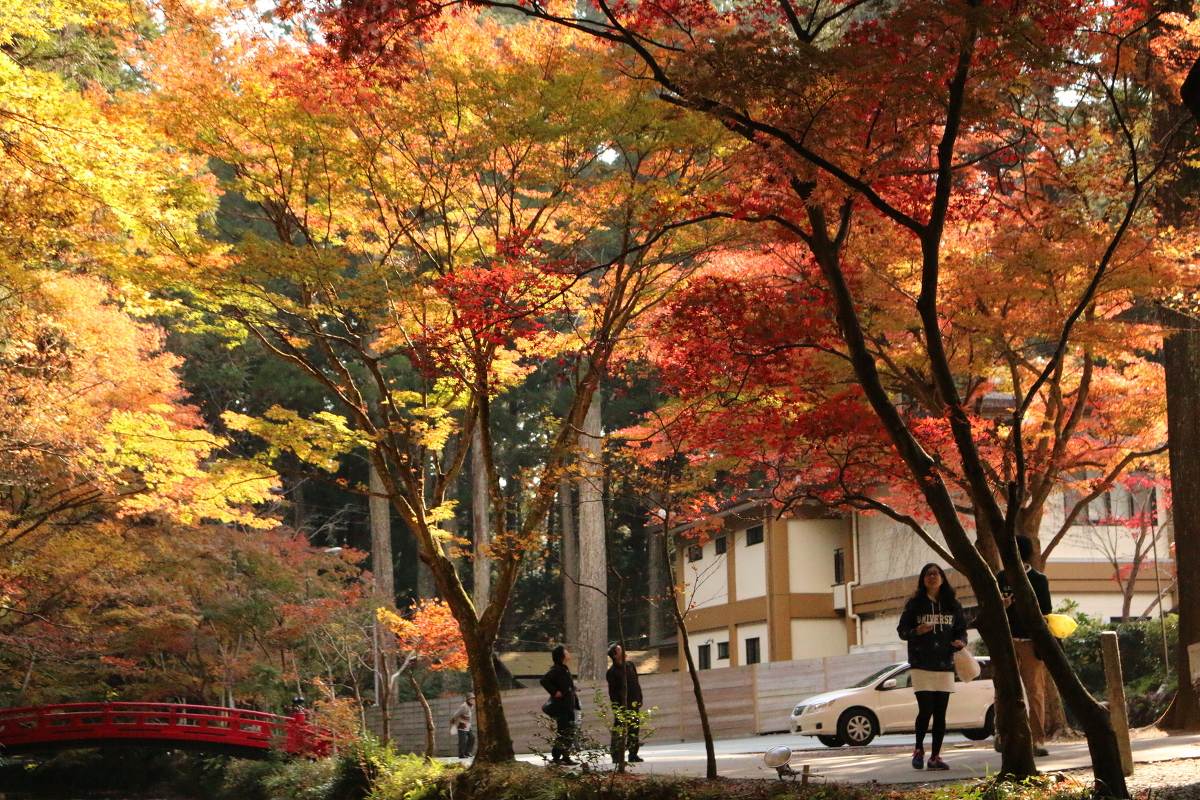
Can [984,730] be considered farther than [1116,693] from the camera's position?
Yes

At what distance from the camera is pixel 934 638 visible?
884 centimetres

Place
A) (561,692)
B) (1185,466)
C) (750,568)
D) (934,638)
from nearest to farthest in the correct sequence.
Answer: (934,638), (561,692), (1185,466), (750,568)

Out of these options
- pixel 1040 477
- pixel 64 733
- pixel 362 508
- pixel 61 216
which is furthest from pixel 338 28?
pixel 362 508

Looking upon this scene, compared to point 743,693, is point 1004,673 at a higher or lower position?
higher

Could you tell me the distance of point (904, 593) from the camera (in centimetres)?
2433

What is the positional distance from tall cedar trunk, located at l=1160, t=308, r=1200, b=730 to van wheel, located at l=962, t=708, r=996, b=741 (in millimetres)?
2524

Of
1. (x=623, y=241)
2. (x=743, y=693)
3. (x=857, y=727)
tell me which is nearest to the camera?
(x=623, y=241)

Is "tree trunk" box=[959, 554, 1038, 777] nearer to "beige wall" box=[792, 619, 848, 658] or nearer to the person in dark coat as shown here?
the person in dark coat

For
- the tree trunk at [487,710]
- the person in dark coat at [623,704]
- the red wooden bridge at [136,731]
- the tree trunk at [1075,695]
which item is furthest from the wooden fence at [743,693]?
the tree trunk at [1075,695]

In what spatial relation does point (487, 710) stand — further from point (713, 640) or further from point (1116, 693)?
point (713, 640)

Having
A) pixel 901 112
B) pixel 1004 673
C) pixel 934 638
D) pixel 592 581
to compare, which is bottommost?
pixel 1004 673

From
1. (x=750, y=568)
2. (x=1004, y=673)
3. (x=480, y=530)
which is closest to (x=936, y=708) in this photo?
(x=1004, y=673)

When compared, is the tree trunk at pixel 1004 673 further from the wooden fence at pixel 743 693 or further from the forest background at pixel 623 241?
the wooden fence at pixel 743 693

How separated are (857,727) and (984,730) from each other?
1.71m
